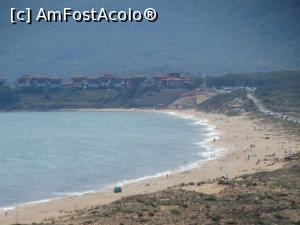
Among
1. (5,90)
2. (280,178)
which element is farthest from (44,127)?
(280,178)

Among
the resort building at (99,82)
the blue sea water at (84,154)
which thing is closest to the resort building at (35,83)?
the resort building at (99,82)

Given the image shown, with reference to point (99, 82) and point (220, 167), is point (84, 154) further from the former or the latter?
point (99, 82)

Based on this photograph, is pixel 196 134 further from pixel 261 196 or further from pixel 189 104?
pixel 189 104

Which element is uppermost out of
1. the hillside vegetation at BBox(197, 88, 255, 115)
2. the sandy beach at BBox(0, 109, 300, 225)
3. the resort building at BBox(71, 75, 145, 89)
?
the resort building at BBox(71, 75, 145, 89)

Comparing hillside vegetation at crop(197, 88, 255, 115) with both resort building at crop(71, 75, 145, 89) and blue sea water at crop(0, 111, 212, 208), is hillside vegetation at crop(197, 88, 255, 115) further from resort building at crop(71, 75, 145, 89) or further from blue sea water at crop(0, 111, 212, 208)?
resort building at crop(71, 75, 145, 89)

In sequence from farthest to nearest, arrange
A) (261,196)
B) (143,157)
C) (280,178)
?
(143,157) → (280,178) → (261,196)

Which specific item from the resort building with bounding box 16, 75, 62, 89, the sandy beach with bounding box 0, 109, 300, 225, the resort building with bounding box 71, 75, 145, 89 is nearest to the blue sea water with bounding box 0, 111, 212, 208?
the sandy beach with bounding box 0, 109, 300, 225

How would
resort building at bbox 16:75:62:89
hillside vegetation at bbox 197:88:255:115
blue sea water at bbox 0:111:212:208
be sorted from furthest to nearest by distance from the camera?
resort building at bbox 16:75:62:89, hillside vegetation at bbox 197:88:255:115, blue sea water at bbox 0:111:212:208

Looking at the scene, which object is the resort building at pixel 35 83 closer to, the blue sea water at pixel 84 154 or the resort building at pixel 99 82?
the resort building at pixel 99 82
